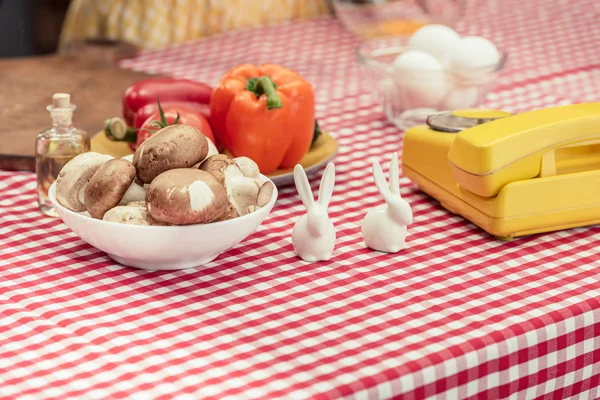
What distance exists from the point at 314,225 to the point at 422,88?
63 centimetres

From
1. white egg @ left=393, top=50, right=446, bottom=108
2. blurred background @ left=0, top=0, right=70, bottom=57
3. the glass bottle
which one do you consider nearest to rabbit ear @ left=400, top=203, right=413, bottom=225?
the glass bottle

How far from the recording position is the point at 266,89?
1.43 m

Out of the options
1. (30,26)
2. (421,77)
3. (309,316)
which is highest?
(421,77)

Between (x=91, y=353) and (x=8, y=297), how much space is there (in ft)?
0.60

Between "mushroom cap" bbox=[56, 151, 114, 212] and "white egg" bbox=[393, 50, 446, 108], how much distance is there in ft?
2.42

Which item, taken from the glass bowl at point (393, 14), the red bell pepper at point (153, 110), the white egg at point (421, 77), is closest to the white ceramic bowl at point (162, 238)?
the red bell pepper at point (153, 110)

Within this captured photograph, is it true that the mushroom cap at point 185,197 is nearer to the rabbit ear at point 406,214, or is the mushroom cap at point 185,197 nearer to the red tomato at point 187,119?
the rabbit ear at point 406,214

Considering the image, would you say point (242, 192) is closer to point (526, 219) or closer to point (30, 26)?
point (526, 219)

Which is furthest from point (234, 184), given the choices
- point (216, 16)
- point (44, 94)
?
point (216, 16)

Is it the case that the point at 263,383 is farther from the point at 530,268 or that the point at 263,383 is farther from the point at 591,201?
the point at 591,201

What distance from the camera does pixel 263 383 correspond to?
90cm

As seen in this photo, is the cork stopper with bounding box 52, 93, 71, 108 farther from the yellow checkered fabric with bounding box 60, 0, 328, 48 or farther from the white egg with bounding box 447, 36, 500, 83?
the yellow checkered fabric with bounding box 60, 0, 328, 48

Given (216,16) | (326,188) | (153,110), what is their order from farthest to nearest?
(216,16)
(153,110)
(326,188)

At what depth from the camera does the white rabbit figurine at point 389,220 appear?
119 centimetres
